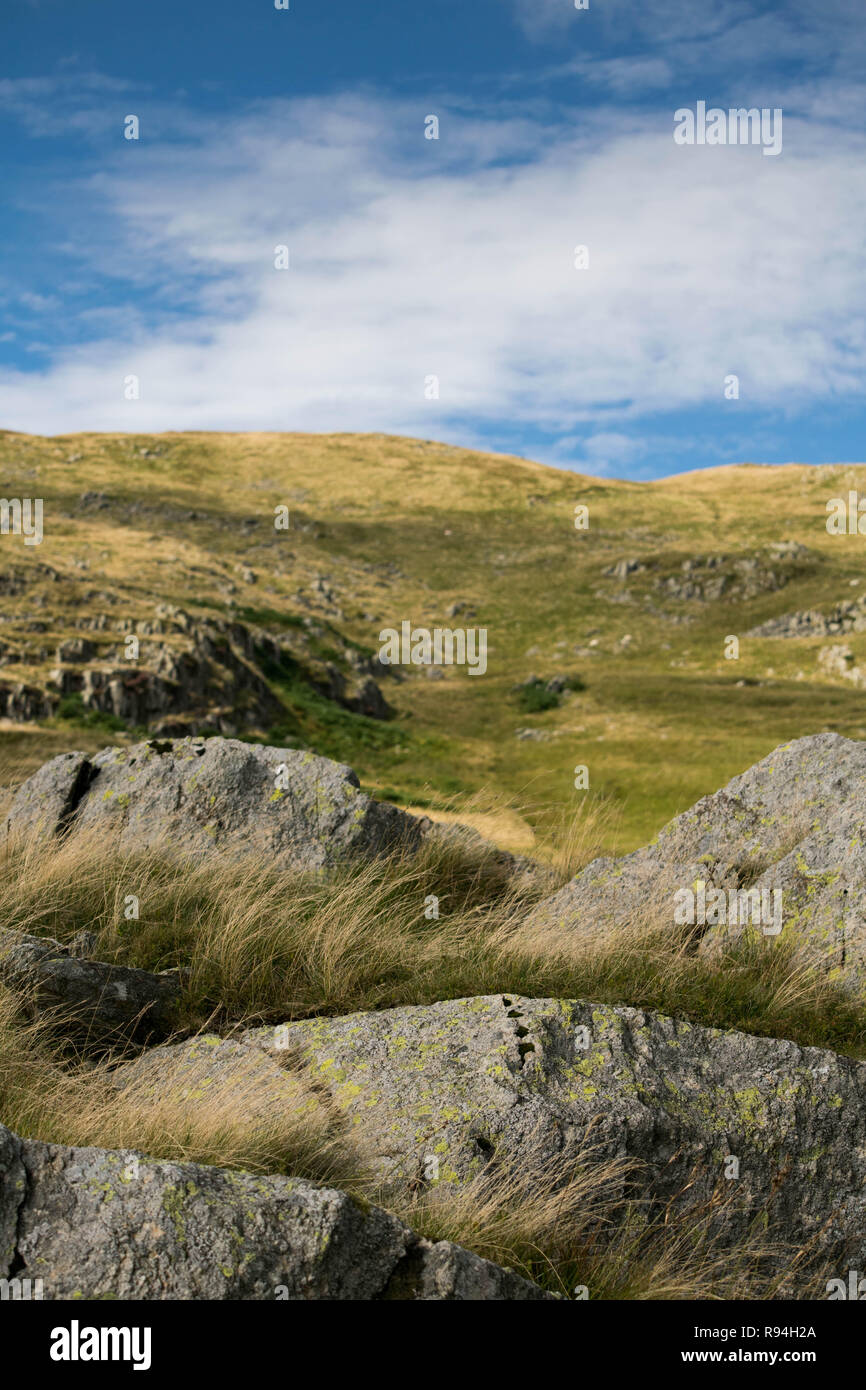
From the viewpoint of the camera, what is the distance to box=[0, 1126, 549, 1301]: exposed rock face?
3506 mm

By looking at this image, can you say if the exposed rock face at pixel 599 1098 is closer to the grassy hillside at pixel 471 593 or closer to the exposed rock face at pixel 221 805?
the exposed rock face at pixel 221 805

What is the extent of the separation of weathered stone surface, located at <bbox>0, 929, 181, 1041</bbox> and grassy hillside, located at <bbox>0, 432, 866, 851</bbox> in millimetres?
4541

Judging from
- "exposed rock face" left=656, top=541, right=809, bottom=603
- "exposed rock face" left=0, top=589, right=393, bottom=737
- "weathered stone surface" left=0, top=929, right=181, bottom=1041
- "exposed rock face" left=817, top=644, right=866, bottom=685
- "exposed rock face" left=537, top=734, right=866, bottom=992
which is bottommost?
"weathered stone surface" left=0, top=929, right=181, bottom=1041

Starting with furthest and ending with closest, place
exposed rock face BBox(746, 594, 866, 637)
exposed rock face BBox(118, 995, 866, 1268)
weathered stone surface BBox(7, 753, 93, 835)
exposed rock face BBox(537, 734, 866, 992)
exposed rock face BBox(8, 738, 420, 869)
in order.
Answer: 1. exposed rock face BBox(746, 594, 866, 637)
2. weathered stone surface BBox(7, 753, 93, 835)
3. exposed rock face BBox(8, 738, 420, 869)
4. exposed rock face BBox(537, 734, 866, 992)
5. exposed rock face BBox(118, 995, 866, 1268)

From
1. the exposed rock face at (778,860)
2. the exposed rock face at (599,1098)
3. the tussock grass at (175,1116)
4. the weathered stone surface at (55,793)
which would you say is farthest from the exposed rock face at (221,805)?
the tussock grass at (175,1116)

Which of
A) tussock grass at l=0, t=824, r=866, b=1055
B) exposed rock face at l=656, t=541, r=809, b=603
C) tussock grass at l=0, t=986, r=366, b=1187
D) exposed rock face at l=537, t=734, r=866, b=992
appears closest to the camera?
tussock grass at l=0, t=986, r=366, b=1187

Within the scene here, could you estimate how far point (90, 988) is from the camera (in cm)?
606

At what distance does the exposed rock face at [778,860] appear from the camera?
7199 millimetres

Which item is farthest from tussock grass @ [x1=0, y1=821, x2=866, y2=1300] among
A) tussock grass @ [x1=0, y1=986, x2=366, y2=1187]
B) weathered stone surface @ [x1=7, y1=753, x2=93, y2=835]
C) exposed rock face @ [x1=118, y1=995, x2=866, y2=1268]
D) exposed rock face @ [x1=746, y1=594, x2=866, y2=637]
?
exposed rock face @ [x1=746, y1=594, x2=866, y2=637]

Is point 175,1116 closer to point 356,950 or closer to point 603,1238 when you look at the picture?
point 603,1238

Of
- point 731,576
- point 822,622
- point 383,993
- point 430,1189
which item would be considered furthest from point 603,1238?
point 731,576

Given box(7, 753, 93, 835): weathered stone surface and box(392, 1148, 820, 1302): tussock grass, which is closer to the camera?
box(392, 1148, 820, 1302): tussock grass

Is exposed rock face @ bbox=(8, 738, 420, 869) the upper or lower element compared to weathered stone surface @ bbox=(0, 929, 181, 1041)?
upper

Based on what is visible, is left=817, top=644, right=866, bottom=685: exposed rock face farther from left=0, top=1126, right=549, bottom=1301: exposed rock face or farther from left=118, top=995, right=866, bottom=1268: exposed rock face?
left=0, top=1126, right=549, bottom=1301: exposed rock face
